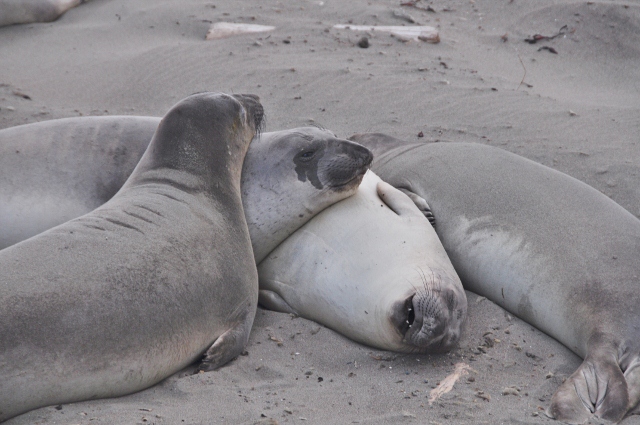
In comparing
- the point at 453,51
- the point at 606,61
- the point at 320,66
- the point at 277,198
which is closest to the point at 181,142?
the point at 277,198

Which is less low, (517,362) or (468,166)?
(468,166)

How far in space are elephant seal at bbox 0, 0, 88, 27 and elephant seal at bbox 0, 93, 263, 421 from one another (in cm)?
493

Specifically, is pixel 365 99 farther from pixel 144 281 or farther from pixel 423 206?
pixel 144 281

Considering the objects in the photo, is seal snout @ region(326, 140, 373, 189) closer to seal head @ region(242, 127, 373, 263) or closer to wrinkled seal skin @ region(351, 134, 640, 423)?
seal head @ region(242, 127, 373, 263)

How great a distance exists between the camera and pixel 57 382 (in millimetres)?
2896

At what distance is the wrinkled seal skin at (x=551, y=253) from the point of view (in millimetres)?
3340

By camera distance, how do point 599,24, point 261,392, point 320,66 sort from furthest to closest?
point 599,24 → point 320,66 → point 261,392

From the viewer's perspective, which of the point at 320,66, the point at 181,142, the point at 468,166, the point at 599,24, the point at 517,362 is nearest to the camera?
the point at 517,362

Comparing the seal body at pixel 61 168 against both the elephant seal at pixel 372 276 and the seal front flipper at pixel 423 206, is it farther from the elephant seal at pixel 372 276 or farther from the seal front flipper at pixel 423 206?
the seal front flipper at pixel 423 206

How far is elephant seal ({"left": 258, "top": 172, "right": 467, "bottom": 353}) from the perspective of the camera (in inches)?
137

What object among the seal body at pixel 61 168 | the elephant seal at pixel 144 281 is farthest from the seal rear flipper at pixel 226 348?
the seal body at pixel 61 168

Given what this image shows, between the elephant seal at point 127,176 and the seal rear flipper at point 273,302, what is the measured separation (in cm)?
20

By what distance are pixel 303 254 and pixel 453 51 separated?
4238 millimetres

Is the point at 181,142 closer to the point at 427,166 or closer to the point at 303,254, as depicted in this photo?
the point at 303,254
